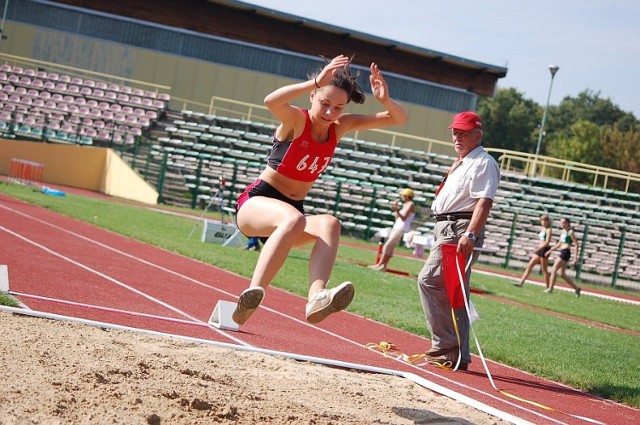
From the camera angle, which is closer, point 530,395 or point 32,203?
point 530,395

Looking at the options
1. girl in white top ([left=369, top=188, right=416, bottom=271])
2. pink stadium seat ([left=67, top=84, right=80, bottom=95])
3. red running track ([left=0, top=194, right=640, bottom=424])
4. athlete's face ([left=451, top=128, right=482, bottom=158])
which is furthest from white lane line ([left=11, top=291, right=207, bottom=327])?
pink stadium seat ([left=67, top=84, right=80, bottom=95])

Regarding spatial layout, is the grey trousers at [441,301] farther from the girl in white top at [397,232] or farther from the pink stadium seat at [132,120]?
the pink stadium seat at [132,120]

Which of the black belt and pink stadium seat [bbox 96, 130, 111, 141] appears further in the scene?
pink stadium seat [bbox 96, 130, 111, 141]

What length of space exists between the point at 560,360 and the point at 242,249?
10.0 m

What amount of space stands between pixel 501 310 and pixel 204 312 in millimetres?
6473

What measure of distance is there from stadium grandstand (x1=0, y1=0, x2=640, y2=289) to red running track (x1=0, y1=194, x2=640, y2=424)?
49.8 ft

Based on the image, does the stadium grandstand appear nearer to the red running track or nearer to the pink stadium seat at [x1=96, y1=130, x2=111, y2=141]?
the pink stadium seat at [x1=96, y1=130, x2=111, y2=141]

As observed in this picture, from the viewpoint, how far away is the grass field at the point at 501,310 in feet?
31.6

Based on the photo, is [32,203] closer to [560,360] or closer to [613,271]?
[560,360]

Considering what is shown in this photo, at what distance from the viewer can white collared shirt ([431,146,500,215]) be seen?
833 cm

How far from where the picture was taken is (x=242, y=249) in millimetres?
19156

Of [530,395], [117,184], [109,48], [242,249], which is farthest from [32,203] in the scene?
[109,48]

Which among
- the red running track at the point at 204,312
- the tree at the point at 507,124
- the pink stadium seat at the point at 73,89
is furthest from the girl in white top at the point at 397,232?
the tree at the point at 507,124

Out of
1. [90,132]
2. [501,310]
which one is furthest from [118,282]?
[90,132]
